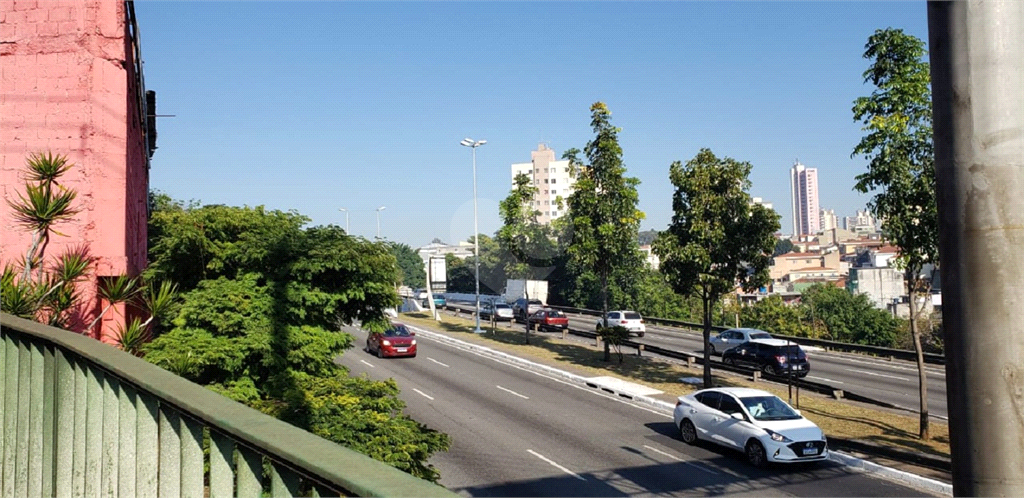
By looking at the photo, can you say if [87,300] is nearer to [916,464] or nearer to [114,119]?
[114,119]

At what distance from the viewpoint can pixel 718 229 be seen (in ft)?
85.1

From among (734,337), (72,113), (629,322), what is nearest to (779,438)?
(72,113)

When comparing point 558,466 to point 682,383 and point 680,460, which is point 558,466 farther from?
point 682,383

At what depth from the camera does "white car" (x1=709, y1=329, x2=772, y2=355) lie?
36.5 metres

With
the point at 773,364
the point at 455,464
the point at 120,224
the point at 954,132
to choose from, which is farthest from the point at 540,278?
the point at 954,132

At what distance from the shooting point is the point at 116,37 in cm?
1083

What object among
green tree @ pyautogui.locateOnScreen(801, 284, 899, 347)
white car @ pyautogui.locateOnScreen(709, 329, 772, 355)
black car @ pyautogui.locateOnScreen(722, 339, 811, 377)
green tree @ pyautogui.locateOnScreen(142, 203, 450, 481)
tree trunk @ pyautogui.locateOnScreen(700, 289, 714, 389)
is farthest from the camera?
green tree @ pyautogui.locateOnScreen(801, 284, 899, 347)

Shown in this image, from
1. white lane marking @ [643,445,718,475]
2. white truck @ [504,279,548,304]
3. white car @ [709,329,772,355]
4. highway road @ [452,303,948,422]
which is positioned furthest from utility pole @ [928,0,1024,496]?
white truck @ [504,279,548,304]

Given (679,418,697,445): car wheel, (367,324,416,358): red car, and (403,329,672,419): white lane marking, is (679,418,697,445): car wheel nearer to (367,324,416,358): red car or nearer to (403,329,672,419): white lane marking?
(403,329,672,419): white lane marking

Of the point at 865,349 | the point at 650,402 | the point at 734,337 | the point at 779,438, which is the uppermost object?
the point at 734,337

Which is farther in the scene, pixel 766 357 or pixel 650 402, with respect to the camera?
pixel 766 357

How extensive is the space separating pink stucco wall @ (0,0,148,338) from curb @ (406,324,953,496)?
46.2 ft

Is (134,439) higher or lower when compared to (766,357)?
higher

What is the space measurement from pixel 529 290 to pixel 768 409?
49970mm
